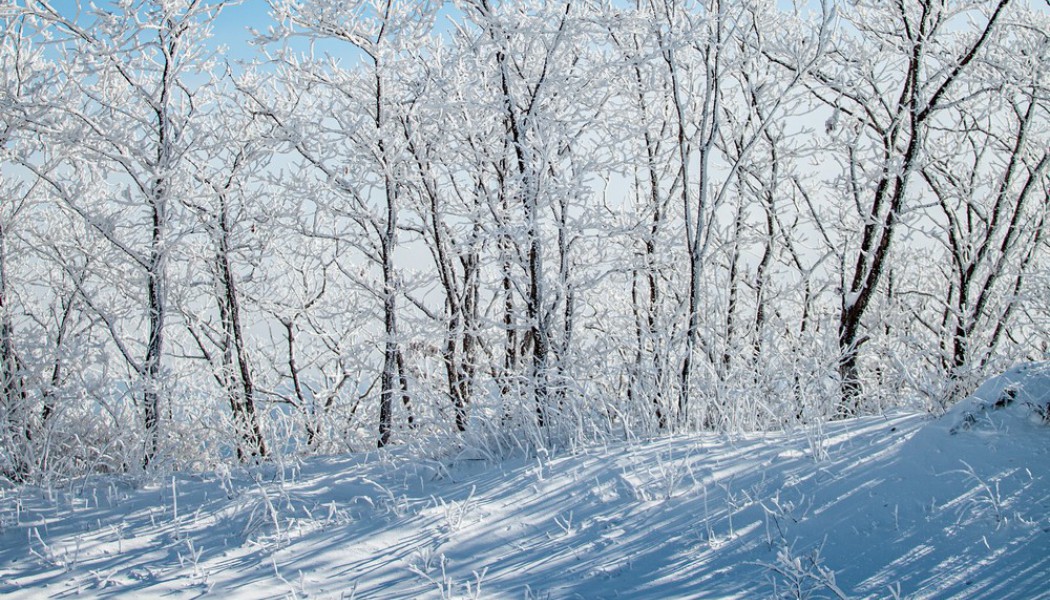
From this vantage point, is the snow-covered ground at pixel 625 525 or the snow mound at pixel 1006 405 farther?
the snow mound at pixel 1006 405

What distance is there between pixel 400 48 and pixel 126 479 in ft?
15.6

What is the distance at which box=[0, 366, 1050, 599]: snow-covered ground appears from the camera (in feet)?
7.49

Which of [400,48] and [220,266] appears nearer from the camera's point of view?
[400,48]

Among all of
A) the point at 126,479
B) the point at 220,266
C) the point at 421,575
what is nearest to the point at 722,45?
the point at 421,575

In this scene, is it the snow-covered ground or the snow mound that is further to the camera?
the snow mound

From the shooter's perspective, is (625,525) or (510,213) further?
(510,213)

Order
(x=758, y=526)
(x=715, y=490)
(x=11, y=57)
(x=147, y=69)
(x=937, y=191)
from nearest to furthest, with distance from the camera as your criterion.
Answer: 1. (x=758, y=526)
2. (x=715, y=490)
3. (x=147, y=69)
4. (x=11, y=57)
5. (x=937, y=191)

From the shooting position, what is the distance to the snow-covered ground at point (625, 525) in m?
2.28

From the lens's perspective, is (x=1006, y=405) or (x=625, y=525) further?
(x=1006, y=405)

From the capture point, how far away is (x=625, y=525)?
269 cm

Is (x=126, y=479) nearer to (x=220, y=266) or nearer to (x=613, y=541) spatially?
(x=613, y=541)

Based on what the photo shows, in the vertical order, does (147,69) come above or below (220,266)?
above

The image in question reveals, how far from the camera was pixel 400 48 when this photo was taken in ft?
22.1

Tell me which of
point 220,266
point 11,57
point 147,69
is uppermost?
point 11,57
